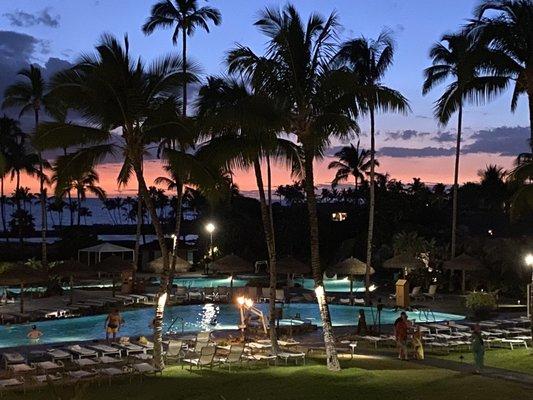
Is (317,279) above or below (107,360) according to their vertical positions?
above

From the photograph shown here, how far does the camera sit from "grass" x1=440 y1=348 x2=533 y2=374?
16.5m

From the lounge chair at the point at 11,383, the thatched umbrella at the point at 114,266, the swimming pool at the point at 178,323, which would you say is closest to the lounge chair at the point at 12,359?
the lounge chair at the point at 11,383

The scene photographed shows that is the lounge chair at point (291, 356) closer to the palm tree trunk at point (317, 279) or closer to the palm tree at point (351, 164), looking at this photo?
the palm tree trunk at point (317, 279)

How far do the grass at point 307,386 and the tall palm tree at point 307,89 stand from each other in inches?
47.0

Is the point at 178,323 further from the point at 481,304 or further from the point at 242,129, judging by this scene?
the point at 242,129

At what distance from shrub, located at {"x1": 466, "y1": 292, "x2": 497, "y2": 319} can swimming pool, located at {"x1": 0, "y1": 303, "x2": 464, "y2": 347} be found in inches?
53.2

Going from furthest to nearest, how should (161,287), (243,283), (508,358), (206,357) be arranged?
(243,283), (508,358), (206,357), (161,287)

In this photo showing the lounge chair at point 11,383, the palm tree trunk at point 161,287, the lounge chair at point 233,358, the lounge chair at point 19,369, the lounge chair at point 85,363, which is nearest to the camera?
the lounge chair at point 11,383

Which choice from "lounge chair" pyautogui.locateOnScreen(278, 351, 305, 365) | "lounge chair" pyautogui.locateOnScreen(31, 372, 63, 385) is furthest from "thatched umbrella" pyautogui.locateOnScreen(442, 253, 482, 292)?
"lounge chair" pyautogui.locateOnScreen(31, 372, 63, 385)

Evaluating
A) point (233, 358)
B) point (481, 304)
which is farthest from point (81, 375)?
point (481, 304)

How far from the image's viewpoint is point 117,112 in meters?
16.0

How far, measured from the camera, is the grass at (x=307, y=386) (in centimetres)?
1298

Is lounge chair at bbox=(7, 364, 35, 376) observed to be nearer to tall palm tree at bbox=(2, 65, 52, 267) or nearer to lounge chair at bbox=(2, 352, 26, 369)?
lounge chair at bbox=(2, 352, 26, 369)

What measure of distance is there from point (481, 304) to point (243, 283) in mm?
21085
